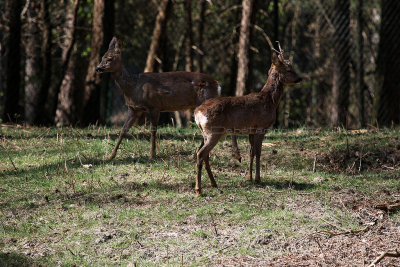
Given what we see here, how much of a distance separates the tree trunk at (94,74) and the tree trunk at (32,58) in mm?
3313

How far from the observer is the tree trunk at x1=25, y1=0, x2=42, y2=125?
53.2 feet

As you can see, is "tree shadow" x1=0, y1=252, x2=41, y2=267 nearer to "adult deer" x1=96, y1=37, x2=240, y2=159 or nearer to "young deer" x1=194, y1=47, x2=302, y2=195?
"young deer" x1=194, y1=47, x2=302, y2=195

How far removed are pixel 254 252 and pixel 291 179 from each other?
1.87 metres

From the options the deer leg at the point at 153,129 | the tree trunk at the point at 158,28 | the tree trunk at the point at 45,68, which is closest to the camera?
the deer leg at the point at 153,129

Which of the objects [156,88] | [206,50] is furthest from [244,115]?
[206,50]

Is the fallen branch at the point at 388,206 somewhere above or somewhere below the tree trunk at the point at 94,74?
below

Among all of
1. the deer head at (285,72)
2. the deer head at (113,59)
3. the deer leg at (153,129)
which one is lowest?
the deer leg at (153,129)

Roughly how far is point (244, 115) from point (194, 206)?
4.15ft

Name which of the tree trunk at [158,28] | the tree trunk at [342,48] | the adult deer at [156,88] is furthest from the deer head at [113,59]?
the tree trunk at [342,48]

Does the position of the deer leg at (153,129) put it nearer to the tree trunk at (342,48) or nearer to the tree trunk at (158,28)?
the tree trunk at (158,28)

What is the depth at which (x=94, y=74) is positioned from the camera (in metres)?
13.1

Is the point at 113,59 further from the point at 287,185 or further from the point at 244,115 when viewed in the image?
the point at 287,185

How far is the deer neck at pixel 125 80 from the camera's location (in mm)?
8414

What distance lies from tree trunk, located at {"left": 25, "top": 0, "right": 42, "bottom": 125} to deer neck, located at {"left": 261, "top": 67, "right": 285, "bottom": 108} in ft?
33.6
